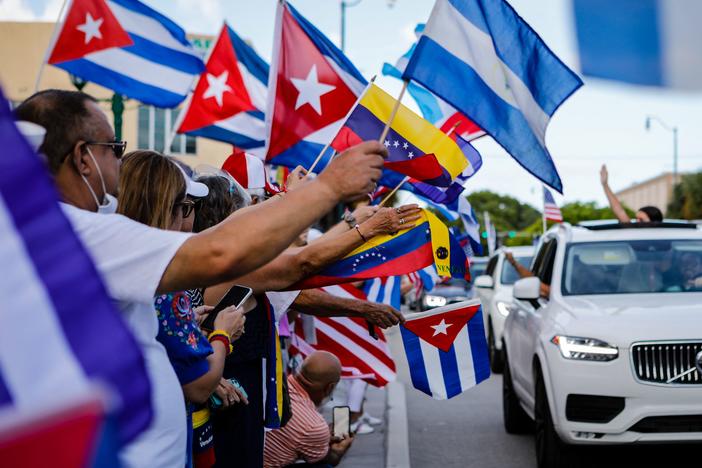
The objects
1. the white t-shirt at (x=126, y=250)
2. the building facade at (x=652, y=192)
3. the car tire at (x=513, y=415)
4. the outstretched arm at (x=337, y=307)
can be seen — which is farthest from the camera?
the building facade at (x=652, y=192)

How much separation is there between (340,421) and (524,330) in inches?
126

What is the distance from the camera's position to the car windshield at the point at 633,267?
768 centimetres

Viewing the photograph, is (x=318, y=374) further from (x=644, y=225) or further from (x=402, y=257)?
(x=644, y=225)

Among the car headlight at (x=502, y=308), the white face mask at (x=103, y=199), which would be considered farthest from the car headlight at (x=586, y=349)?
the car headlight at (x=502, y=308)

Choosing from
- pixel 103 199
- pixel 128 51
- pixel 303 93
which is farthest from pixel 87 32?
pixel 103 199

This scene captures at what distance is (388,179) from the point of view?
270 inches

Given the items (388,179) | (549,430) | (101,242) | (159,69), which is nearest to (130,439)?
(101,242)

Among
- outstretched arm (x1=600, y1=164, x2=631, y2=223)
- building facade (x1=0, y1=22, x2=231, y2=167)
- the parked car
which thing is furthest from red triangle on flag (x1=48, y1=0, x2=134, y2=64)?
building facade (x1=0, y1=22, x2=231, y2=167)

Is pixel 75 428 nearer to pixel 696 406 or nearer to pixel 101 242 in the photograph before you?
pixel 101 242

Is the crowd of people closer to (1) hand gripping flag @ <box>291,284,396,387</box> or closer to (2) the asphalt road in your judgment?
(1) hand gripping flag @ <box>291,284,396,387</box>

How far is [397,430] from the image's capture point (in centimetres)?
927

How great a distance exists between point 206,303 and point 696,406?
3867 mm

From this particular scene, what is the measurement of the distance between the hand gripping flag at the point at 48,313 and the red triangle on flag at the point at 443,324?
415cm

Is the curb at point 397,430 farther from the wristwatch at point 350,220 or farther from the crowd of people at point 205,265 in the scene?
the wristwatch at point 350,220
